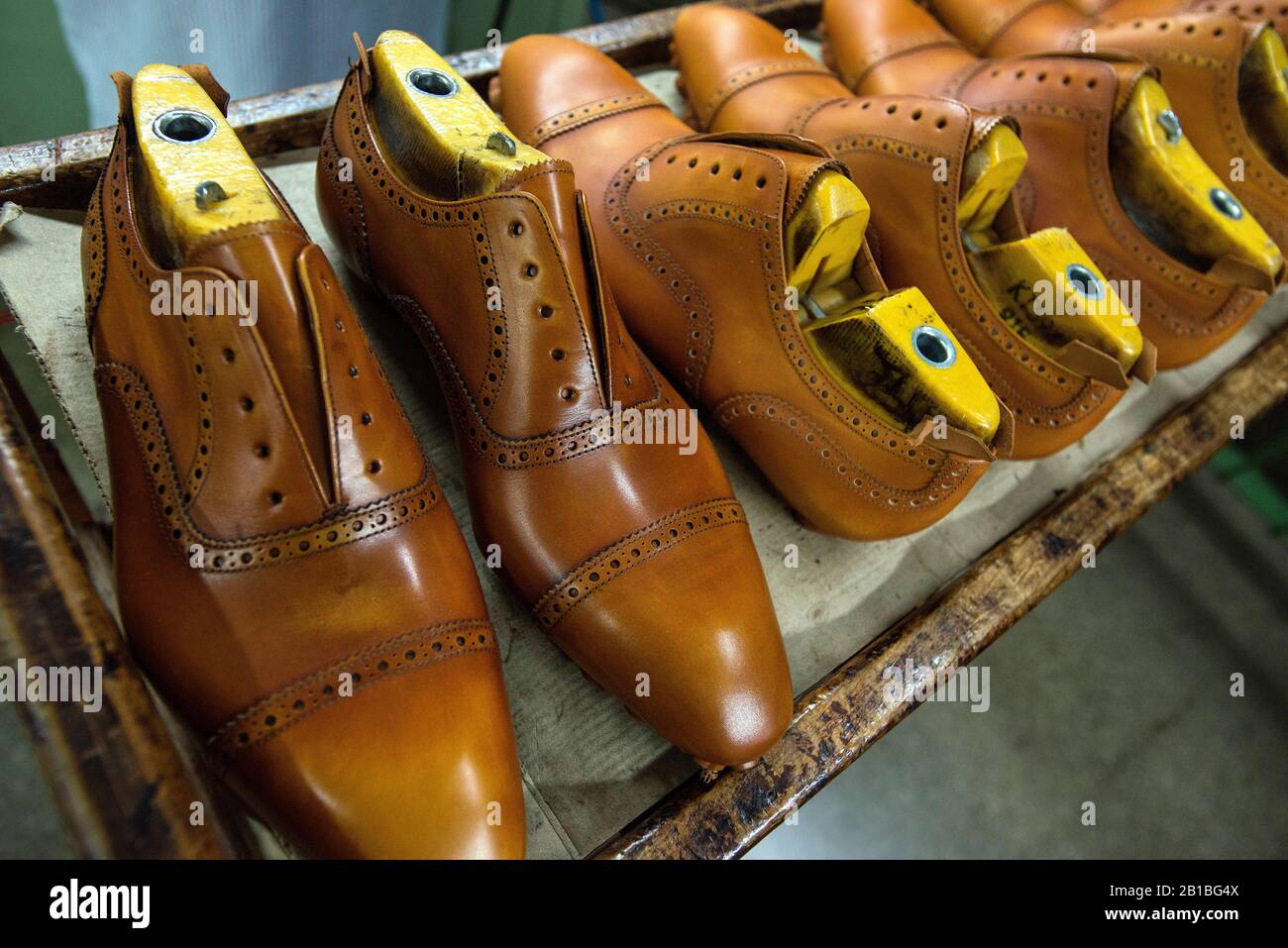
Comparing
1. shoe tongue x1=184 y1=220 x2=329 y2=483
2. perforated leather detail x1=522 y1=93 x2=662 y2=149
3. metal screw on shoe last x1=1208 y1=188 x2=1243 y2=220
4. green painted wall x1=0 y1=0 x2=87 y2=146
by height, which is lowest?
shoe tongue x1=184 y1=220 x2=329 y2=483

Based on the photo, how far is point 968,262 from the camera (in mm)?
810

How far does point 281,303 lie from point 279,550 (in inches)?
6.1

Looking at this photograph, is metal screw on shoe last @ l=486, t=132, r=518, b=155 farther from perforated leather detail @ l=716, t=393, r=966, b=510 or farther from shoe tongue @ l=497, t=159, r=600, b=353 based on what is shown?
perforated leather detail @ l=716, t=393, r=966, b=510

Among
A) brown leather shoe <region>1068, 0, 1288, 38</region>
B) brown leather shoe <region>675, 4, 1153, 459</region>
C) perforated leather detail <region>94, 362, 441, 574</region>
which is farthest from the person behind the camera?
brown leather shoe <region>1068, 0, 1288, 38</region>

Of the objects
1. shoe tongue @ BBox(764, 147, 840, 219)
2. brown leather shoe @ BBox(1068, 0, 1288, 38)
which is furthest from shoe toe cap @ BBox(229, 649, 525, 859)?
brown leather shoe @ BBox(1068, 0, 1288, 38)

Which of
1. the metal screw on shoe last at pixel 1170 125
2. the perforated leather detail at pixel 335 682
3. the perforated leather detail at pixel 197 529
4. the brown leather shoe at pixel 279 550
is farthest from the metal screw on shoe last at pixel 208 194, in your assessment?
the metal screw on shoe last at pixel 1170 125

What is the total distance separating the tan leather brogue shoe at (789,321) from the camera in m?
0.68

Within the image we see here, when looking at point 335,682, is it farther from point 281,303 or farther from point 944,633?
point 944,633

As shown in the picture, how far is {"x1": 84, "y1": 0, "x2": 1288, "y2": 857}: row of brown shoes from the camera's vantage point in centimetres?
50

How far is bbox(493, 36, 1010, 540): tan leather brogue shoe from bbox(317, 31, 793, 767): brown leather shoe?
0.10m

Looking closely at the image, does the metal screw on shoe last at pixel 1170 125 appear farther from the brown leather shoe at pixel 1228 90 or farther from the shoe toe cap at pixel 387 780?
the shoe toe cap at pixel 387 780

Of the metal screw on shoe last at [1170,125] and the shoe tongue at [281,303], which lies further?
the metal screw on shoe last at [1170,125]

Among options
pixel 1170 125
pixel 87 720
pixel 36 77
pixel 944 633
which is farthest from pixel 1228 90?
pixel 36 77
